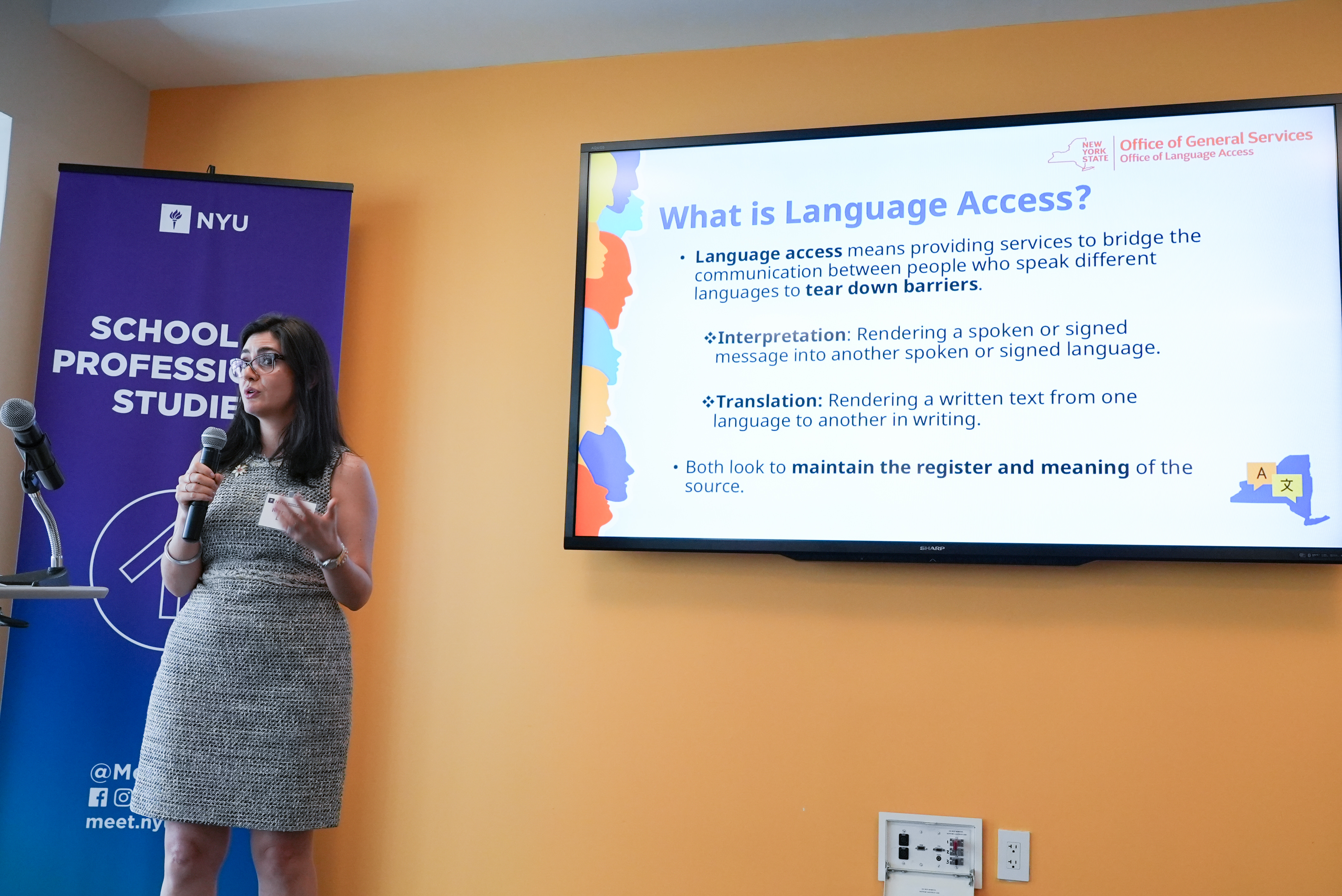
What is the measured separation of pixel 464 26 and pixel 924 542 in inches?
72.8

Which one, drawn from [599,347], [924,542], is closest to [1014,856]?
[924,542]

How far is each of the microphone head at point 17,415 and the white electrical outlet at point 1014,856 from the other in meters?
2.18

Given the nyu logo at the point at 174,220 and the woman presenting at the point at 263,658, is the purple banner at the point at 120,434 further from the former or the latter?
the woman presenting at the point at 263,658

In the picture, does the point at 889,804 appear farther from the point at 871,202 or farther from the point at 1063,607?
the point at 871,202

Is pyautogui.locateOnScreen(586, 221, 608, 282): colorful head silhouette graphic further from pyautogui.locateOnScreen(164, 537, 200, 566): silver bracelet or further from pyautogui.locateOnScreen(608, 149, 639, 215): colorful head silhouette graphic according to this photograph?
pyautogui.locateOnScreen(164, 537, 200, 566): silver bracelet

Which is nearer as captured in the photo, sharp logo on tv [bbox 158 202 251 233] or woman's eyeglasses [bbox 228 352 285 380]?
woman's eyeglasses [bbox 228 352 285 380]

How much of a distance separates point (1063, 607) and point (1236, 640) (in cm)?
38

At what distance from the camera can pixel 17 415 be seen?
5.24 ft

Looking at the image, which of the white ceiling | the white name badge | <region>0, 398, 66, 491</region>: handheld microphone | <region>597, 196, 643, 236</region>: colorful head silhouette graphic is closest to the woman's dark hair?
the white name badge

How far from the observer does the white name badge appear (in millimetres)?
1735

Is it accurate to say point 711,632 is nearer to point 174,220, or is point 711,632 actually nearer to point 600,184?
point 600,184

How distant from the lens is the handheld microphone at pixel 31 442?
160 cm

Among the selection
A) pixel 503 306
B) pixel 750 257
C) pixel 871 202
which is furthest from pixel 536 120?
pixel 871 202

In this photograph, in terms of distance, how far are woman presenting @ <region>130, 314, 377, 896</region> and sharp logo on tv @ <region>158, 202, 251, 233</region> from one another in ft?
2.80
